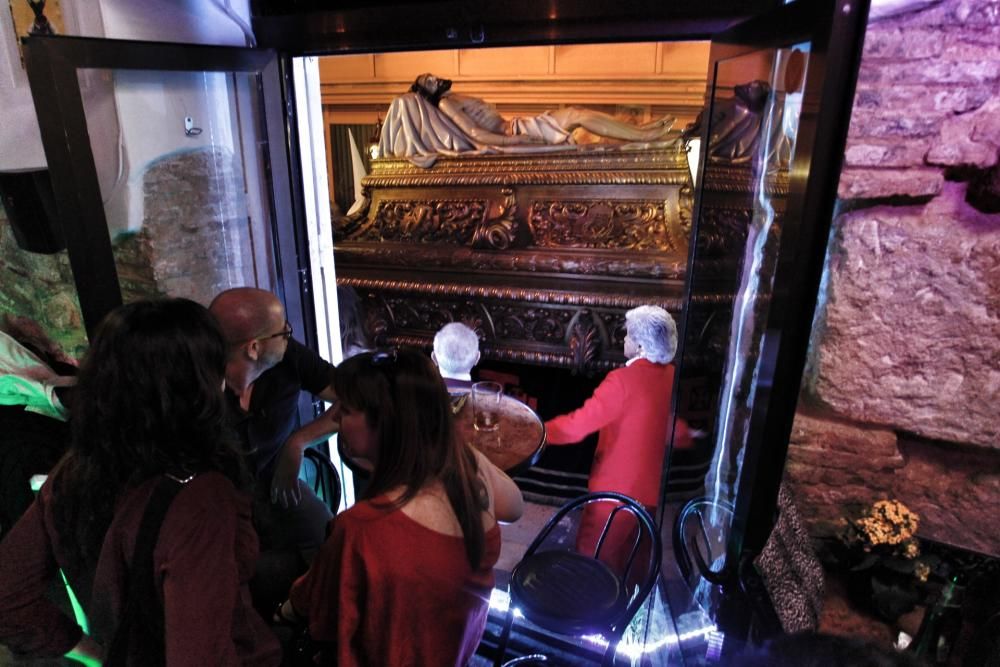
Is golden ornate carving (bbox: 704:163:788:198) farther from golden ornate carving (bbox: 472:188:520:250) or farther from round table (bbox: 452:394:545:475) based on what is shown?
golden ornate carving (bbox: 472:188:520:250)

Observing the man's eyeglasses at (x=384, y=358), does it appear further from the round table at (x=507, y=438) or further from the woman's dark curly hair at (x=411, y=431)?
the round table at (x=507, y=438)

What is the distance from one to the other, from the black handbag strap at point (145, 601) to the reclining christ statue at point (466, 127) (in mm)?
3214

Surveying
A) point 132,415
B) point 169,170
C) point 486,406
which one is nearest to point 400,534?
point 132,415

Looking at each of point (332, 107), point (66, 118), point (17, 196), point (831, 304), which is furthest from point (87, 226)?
point (332, 107)

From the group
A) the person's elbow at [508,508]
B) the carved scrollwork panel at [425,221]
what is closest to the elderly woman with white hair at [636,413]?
the person's elbow at [508,508]

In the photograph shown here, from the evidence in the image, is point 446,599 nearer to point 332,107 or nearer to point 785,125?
point 785,125

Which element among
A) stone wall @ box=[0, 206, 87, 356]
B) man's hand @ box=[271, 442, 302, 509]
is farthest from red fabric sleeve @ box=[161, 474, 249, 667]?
stone wall @ box=[0, 206, 87, 356]

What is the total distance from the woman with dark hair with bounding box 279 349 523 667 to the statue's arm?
2830 mm

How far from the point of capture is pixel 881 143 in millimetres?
1668

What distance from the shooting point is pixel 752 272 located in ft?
5.90

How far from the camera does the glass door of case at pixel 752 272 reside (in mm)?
1032

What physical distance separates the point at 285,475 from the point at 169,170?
1.30 meters

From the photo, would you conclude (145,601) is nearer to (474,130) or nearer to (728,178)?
(728,178)

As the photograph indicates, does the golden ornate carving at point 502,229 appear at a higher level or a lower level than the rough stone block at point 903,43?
lower
